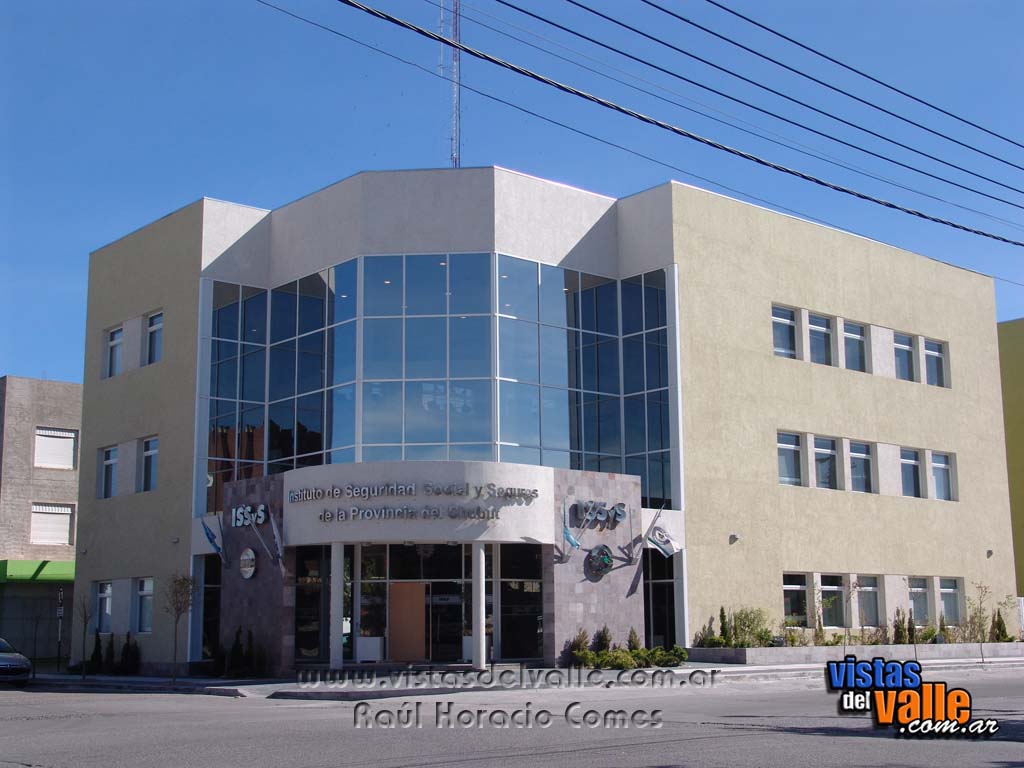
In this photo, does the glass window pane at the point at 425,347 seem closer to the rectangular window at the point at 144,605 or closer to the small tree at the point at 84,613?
the rectangular window at the point at 144,605

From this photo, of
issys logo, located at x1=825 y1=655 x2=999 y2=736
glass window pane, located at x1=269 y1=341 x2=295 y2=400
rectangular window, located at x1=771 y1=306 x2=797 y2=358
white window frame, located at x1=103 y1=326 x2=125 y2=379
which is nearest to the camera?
issys logo, located at x1=825 y1=655 x2=999 y2=736

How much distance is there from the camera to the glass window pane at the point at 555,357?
1419 inches

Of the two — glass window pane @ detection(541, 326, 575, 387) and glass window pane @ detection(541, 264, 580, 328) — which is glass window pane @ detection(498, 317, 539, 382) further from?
glass window pane @ detection(541, 264, 580, 328)

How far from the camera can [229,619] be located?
112 ft

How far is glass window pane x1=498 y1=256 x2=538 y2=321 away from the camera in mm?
35500

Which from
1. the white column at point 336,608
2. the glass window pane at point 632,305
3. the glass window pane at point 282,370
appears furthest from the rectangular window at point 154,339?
the glass window pane at point 632,305

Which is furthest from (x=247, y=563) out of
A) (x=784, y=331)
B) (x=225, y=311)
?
(x=784, y=331)

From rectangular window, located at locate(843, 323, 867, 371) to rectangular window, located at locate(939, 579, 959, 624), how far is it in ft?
27.4

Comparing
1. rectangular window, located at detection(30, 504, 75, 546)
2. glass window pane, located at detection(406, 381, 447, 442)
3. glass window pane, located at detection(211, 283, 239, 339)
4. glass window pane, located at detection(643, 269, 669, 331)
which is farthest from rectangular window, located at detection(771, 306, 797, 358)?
rectangular window, located at detection(30, 504, 75, 546)

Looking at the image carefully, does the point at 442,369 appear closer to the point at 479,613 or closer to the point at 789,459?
the point at 479,613

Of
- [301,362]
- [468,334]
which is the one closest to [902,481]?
[468,334]

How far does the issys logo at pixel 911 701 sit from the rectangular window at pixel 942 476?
29.7 metres

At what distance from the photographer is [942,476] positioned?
4450 cm

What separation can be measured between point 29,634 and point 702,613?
33063 millimetres
